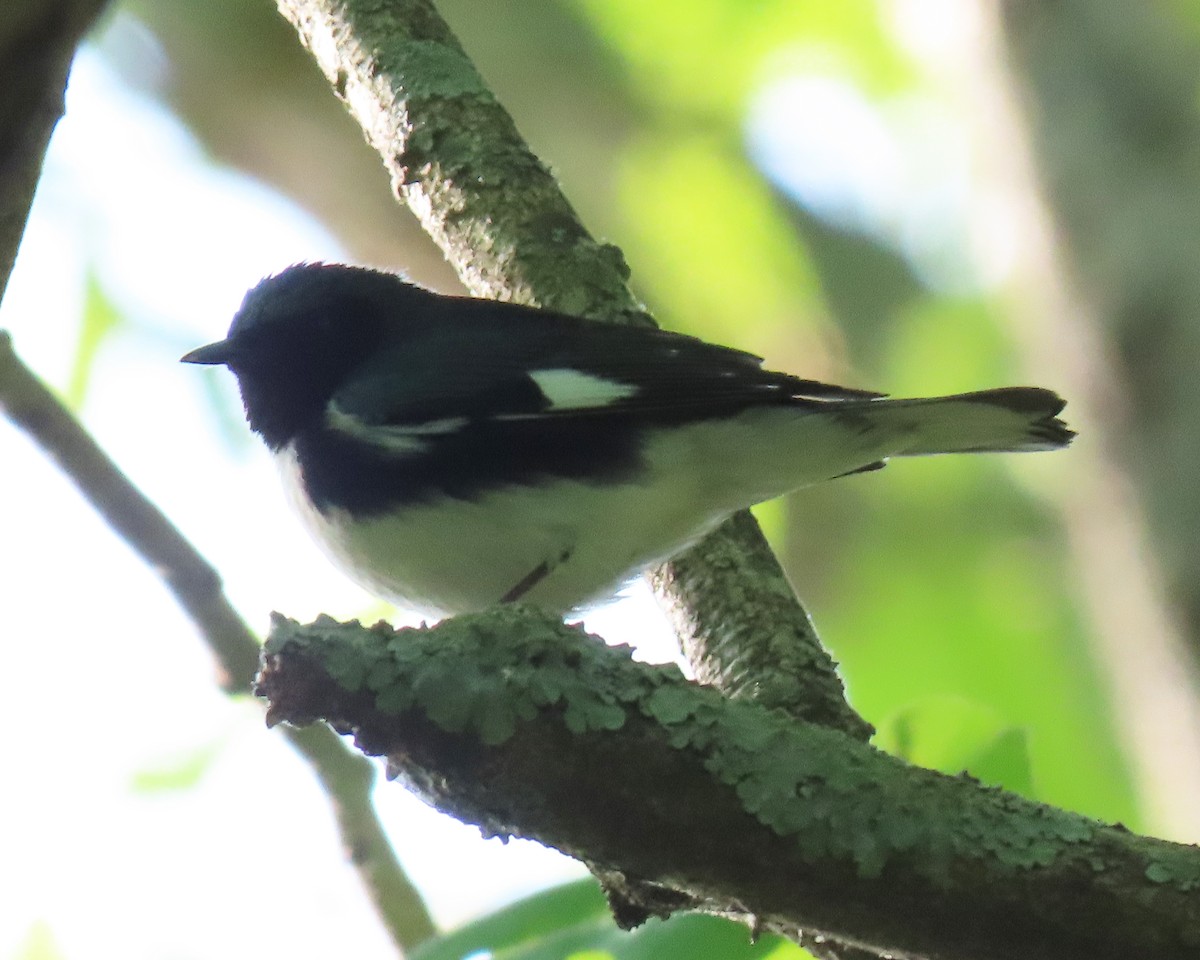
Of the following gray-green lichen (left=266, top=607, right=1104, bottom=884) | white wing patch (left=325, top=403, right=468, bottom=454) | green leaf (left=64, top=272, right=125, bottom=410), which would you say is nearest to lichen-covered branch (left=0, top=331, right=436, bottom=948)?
white wing patch (left=325, top=403, right=468, bottom=454)

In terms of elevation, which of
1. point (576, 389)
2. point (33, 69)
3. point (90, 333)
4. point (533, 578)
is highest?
point (90, 333)

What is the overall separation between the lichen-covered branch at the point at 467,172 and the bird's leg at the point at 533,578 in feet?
0.67

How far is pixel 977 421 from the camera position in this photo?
2.56 m

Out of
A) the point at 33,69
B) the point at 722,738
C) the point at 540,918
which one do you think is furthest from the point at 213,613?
the point at 33,69

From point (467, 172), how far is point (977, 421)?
116cm

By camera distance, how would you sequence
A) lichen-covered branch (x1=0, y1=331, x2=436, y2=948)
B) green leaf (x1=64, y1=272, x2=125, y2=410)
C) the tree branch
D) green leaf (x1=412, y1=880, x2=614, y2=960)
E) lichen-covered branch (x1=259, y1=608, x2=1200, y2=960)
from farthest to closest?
1. green leaf (x1=64, y1=272, x2=125, y2=410)
2. lichen-covered branch (x1=0, y1=331, x2=436, y2=948)
3. green leaf (x1=412, y1=880, x2=614, y2=960)
4. lichen-covered branch (x1=259, y1=608, x2=1200, y2=960)
5. the tree branch

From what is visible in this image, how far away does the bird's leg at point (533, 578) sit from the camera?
2.55 m

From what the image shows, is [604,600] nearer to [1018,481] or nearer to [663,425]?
[663,425]

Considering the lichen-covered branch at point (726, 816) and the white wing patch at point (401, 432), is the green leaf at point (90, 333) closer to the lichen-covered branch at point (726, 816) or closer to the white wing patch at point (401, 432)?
the white wing patch at point (401, 432)

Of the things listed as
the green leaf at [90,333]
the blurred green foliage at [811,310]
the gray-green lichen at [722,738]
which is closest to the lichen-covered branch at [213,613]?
the gray-green lichen at [722,738]

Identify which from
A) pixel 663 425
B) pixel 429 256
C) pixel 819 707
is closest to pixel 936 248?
pixel 429 256

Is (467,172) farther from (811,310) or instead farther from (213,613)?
(811,310)

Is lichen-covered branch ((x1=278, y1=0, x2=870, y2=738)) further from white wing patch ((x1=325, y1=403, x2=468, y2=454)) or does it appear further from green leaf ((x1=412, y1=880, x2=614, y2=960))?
green leaf ((x1=412, y1=880, x2=614, y2=960))

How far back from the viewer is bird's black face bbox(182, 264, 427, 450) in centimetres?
299
